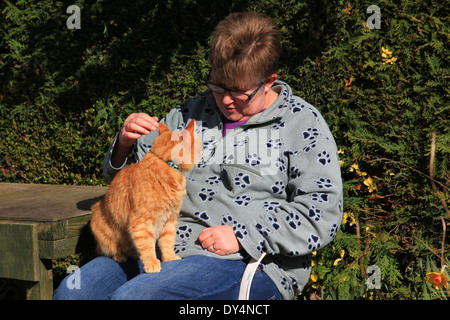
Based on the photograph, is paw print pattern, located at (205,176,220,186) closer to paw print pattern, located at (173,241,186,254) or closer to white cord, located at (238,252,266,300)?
paw print pattern, located at (173,241,186,254)

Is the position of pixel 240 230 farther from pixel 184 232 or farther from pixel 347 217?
pixel 347 217

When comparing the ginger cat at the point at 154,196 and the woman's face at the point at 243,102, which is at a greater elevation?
the woman's face at the point at 243,102

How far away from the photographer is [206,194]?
88.5 inches

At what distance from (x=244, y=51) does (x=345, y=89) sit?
4.34 feet

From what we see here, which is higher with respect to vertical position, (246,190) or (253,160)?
(253,160)

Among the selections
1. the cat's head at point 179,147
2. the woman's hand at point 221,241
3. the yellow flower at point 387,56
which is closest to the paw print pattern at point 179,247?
the woman's hand at point 221,241

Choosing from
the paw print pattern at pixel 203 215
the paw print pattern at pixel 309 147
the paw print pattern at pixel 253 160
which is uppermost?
the paw print pattern at pixel 309 147

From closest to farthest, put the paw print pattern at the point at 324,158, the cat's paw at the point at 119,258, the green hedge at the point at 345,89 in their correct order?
the paw print pattern at the point at 324,158 → the cat's paw at the point at 119,258 → the green hedge at the point at 345,89

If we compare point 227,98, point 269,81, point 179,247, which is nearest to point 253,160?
point 227,98

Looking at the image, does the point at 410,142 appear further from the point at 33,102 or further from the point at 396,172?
the point at 33,102

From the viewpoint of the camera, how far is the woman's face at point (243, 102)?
88.4 inches

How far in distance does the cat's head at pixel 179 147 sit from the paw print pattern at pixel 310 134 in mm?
541

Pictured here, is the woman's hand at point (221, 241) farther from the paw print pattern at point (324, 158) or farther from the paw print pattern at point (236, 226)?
the paw print pattern at point (324, 158)

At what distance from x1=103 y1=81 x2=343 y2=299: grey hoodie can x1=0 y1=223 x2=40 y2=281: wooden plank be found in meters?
0.67
